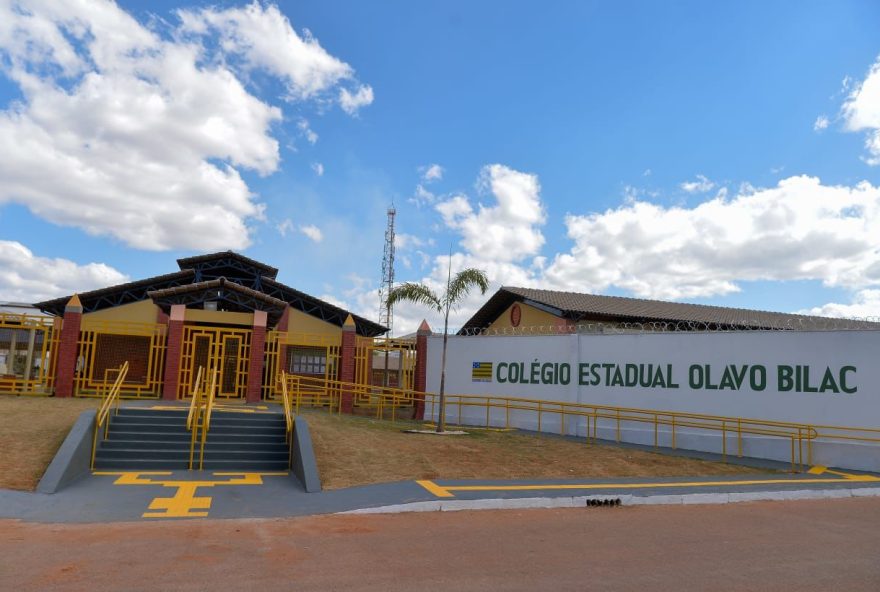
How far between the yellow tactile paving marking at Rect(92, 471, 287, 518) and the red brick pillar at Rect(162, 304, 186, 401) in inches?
331

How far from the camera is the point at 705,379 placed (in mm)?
15797

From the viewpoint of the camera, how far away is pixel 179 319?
19781 millimetres

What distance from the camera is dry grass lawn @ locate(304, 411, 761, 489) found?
37.1ft

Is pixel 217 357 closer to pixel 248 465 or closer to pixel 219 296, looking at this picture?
pixel 219 296

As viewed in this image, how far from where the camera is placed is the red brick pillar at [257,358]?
19.5 metres

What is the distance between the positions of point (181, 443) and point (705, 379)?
12.2 meters

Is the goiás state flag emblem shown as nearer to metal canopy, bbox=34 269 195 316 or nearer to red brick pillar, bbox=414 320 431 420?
red brick pillar, bbox=414 320 431 420

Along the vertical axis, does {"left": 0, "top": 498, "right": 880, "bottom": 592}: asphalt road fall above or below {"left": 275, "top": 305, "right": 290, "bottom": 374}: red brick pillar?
below

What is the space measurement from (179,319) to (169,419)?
7.21 metres

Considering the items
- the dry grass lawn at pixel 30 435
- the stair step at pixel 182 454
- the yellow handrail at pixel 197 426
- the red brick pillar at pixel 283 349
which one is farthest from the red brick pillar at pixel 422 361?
the dry grass lawn at pixel 30 435

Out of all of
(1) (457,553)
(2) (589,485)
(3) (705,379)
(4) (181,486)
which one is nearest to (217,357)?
(4) (181,486)

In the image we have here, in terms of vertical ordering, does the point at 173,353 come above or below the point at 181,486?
above

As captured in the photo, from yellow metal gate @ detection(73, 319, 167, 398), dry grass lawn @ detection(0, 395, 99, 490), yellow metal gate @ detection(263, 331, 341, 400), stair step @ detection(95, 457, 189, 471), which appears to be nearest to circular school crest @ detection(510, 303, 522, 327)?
yellow metal gate @ detection(263, 331, 341, 400)

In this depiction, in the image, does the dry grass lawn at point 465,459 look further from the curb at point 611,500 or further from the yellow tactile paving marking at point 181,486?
the curb at point 611,500
